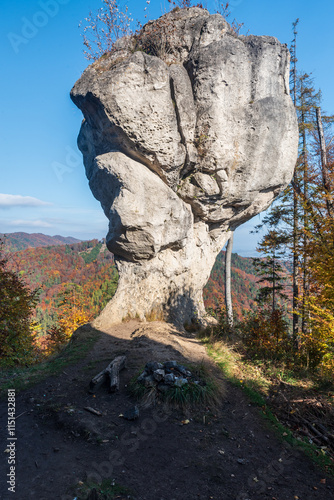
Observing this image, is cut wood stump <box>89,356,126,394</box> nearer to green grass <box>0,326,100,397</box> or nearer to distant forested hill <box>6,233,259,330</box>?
green grass <box>0,326,100,397</box>

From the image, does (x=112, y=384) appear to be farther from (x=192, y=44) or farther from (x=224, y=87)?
(x=192, y=44)

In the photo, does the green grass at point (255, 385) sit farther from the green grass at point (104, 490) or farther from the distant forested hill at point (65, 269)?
the distant forested hill at point (65, 269)

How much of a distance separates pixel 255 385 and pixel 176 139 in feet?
30.6

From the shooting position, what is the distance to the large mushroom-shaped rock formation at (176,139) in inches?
414

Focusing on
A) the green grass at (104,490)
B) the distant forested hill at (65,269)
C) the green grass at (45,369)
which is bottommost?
the distant forested hill at (65,269)

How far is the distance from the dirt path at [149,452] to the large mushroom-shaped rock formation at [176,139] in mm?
5758

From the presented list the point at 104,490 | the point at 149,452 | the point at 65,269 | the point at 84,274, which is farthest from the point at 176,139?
the point at 65,269

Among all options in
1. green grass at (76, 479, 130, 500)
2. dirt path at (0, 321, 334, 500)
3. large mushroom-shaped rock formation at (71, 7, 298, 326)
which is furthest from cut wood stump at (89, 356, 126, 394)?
large mushroom-shaped rock formation at (71, 7, 298, 326)

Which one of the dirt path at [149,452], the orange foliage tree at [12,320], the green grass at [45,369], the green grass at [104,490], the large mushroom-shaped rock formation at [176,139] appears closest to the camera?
the green grass at [104,490]

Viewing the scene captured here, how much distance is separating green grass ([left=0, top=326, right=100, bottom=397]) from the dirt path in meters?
0.40

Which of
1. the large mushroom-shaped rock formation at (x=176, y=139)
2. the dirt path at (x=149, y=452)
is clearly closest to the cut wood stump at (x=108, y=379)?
the dirt path at (x=149, y=452)

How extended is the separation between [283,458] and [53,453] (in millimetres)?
3696

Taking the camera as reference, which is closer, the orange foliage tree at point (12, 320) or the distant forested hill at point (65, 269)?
the orange foliage tree at point (12, 320)

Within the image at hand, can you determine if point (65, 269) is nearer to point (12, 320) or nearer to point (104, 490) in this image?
point (12, 320)
